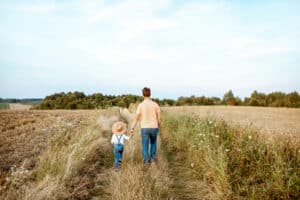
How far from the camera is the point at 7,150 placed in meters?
9.05

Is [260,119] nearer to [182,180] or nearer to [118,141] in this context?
[182,180]

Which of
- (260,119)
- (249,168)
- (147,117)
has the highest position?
(147,117)

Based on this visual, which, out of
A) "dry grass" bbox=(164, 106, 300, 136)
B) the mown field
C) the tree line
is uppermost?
the tree line

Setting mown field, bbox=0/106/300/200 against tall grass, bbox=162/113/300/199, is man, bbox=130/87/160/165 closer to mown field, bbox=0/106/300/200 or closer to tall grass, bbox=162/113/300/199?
mown field, bbox=0/106/300/200

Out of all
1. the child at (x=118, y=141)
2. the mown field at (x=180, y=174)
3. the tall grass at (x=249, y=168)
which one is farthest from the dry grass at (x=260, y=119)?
the child at (x=118, y=141)

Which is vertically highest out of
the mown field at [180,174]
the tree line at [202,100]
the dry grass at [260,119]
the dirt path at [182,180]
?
the tree line at [202,100]

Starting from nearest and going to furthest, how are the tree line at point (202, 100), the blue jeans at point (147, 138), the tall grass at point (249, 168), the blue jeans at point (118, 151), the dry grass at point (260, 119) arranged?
the tall grass at point (249, 168) → the blue jeans at point (118, 151) → the blue jeans at point (147, 138) → the dry grass at point (260, 119) → the tree line at point (202, 100)

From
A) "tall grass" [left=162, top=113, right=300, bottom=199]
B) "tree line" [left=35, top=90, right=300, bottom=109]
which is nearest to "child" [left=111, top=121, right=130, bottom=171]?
"tall grass" [left=162, top=113, right=300, bottom=199]

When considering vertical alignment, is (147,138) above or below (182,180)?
above

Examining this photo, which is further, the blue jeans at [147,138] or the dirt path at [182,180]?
the blue jeans at [147,138]

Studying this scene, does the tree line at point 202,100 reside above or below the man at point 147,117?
above

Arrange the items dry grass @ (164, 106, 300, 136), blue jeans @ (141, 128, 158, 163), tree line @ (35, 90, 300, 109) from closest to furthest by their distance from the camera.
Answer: blue jeans @ (141, 128, 158, 163) → dry grass @ (164, 106, 300, 136) → tree line @ (35, 90, 300, 109)

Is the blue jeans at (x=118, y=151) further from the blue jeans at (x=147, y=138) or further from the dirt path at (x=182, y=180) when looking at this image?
the dirt path at (x=182, y=180)

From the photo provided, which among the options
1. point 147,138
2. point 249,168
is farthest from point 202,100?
point 249,168
